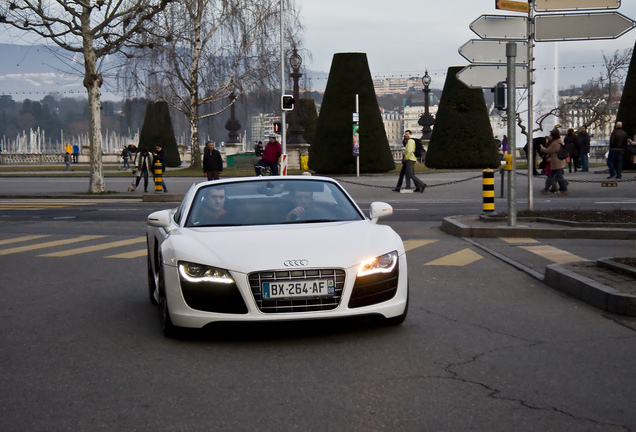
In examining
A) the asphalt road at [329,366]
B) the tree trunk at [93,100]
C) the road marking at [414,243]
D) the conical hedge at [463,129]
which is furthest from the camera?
the conical hedge at [463,129]

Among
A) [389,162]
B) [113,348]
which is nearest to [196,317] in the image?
[113,348]

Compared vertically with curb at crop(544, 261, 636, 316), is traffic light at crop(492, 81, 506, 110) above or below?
above

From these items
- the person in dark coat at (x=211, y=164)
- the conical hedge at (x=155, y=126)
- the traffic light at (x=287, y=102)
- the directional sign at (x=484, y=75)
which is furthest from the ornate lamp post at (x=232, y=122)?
the directional sign at (x=484, y=75)

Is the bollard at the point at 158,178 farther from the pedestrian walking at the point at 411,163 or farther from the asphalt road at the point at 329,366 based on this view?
A: the asphalt road at the point at 329,366

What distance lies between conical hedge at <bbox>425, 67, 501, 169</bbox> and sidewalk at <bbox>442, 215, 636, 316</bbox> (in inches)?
1027

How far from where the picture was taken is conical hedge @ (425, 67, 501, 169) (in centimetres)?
4072

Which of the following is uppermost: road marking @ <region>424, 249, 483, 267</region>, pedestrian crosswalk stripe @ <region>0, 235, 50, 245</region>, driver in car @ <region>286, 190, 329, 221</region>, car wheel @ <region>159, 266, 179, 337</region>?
driver in car @ <region>286, 190, 329, 221</region>

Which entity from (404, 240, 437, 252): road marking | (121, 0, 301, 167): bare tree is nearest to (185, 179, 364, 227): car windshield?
(404, 240, 437, 252): road marking

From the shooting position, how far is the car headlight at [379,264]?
21.7 ft

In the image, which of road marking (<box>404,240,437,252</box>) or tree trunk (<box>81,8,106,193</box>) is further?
tree trunk (<box>81,8,106,193</box>)

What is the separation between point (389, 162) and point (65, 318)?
33.0 metres

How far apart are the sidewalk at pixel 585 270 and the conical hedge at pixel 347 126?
23.9 metres

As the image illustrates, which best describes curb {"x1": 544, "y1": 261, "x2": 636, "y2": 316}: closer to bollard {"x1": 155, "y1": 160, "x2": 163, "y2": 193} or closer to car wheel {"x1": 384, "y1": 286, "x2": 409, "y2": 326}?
car wheel {"x1": 384, "y1": 286, "x2": 409, "y2": 326}

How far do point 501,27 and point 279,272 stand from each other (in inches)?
406
